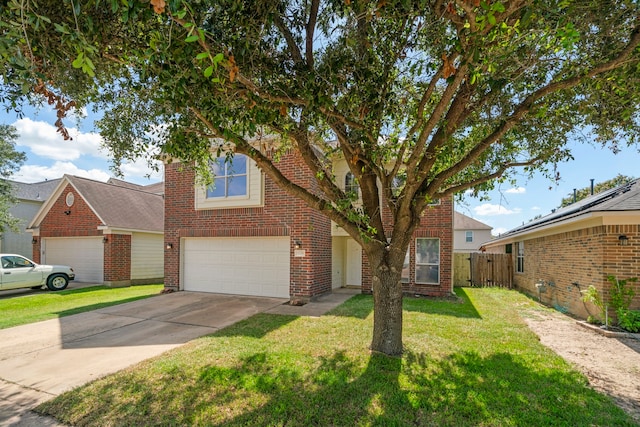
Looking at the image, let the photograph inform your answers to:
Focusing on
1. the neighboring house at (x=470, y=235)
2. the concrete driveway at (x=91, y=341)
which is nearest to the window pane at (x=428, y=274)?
the concrete driveway at (x=91, y=341)

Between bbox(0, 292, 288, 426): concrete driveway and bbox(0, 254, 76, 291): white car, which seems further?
bbox(0, 254, 76, 291): white car

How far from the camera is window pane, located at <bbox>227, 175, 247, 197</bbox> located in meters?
11.0

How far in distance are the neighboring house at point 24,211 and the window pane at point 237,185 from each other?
56.1 feet

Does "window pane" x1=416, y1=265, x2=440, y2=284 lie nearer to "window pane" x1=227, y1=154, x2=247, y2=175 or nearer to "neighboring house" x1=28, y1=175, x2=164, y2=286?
"window pane" x1=227, y1=154, x2=247, y2=175

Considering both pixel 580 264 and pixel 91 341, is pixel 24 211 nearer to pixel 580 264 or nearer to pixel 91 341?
pixel 91 341

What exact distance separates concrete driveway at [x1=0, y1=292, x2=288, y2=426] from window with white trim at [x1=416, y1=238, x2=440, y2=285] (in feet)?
16.7

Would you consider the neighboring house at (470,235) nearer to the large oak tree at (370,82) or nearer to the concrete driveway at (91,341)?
the concrete driveway at (91,341)

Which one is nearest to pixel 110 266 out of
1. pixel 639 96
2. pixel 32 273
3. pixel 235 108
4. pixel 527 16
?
pixel 32 273

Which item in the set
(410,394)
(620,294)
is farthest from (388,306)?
(620,294)

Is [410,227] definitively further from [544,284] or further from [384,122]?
[544,284]

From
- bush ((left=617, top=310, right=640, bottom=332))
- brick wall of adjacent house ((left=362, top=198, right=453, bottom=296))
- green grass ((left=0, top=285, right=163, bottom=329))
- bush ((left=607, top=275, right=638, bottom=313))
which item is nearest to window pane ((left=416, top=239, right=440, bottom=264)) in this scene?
brick wall of adjacent house ((left=362, top=198, right=453, bottom=296))

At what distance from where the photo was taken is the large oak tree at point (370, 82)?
3.63 metres

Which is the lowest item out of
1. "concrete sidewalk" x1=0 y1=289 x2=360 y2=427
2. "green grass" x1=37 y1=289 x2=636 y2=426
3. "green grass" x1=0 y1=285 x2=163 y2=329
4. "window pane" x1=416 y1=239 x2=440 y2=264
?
"green grass" x1=0 y1=285 x2=163 y2=329

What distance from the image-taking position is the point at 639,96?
14.4 feet
